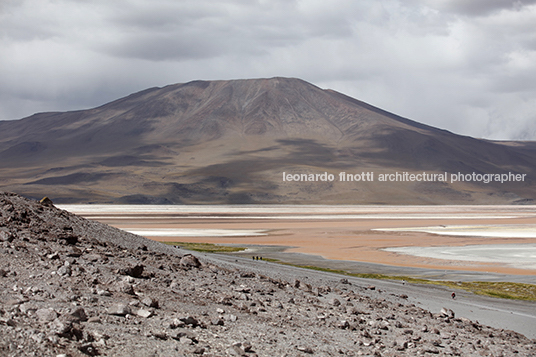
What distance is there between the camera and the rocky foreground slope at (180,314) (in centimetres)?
990

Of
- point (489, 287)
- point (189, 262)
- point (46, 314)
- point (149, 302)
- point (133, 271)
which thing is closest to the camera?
point (46, 314)

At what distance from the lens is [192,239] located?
49.7 m

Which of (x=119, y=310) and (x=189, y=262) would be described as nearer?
(x=119, y=310)

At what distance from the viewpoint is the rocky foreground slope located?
390 inches

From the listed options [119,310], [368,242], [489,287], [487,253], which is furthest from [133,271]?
[368,242]

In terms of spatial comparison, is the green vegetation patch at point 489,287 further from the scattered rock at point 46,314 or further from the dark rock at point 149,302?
the scattered rock at point 46,314

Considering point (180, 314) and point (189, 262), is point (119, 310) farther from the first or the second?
point (189, 262)

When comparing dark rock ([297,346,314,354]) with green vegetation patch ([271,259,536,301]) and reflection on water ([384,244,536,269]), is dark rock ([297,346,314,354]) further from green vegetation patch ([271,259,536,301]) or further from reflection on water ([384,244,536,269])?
reflection on water ([384,244,536,269])

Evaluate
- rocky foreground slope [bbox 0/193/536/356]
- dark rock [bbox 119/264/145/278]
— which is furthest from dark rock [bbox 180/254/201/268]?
dark rock [bbox 119/264/145/278]

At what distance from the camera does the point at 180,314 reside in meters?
12.1

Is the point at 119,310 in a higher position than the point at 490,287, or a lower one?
higher

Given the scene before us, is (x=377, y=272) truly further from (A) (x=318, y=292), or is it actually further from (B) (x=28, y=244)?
(B) (x=28, y=244)

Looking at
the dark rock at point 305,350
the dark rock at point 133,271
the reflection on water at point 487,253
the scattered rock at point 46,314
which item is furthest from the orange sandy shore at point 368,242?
the scattered rock at point 46,314

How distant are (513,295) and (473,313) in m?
5.25
